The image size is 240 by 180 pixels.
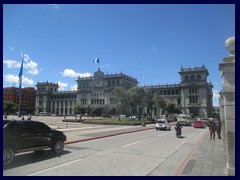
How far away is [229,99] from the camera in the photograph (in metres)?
8.25

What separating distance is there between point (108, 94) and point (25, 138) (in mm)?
109944

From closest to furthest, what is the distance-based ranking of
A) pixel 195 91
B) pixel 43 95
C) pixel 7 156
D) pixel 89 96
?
1. pixel 7 156
2. pixel 195 91
3. pixel 89 96
4. pixel 43 95

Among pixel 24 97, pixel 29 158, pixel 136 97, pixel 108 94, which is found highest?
pixel 108 94

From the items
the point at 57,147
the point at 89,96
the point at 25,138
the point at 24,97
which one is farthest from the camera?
the point at 24,97

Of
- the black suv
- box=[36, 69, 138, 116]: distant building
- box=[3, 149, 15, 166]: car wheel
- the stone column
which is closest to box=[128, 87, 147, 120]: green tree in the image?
the black suv

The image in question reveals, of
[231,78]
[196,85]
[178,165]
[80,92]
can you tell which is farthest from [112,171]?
[80,92]

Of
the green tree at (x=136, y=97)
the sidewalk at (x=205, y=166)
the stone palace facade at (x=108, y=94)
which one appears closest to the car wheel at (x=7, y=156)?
the sidewalk at (x=205, y=166)

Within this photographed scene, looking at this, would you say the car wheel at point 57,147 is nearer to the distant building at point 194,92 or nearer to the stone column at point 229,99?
the stone column at point 229,99

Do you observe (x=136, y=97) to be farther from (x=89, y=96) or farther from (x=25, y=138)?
(x=89, y=96)

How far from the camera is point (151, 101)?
5869 cm

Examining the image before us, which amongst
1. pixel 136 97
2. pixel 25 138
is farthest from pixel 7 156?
pixel 136 97

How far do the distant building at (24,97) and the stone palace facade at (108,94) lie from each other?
229 inches

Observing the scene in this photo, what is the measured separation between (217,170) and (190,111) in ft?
324
